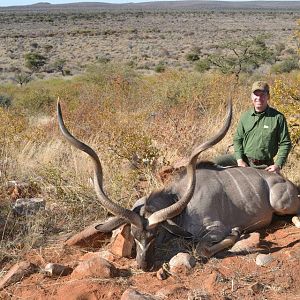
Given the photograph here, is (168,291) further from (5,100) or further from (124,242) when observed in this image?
(5,100)

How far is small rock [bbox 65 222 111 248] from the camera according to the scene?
491cm

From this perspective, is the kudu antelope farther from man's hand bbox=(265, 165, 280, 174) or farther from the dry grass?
the dry grass

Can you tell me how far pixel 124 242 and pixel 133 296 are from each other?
30.9 inches

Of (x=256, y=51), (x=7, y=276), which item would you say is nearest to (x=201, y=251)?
(x=7, y=276)

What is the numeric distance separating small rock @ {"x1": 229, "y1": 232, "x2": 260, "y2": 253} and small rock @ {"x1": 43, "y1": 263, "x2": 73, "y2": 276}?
A: 1.49 m

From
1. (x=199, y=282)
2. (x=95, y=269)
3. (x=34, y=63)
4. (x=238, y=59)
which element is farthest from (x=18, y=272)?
(x=34, y=63)

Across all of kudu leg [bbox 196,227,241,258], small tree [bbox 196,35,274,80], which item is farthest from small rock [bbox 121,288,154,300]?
small tree [bbox 196,35,274,80]

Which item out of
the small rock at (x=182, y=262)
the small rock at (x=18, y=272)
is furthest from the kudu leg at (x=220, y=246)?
the small rock at (x=18, y=272)

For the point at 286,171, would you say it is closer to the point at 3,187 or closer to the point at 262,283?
the point at 262,283

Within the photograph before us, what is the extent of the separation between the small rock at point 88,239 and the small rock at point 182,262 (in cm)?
81

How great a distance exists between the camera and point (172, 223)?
4609 millimetres

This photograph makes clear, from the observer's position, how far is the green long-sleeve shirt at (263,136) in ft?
18.5

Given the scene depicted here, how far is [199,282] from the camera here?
4.21 m

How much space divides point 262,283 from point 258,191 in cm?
130
